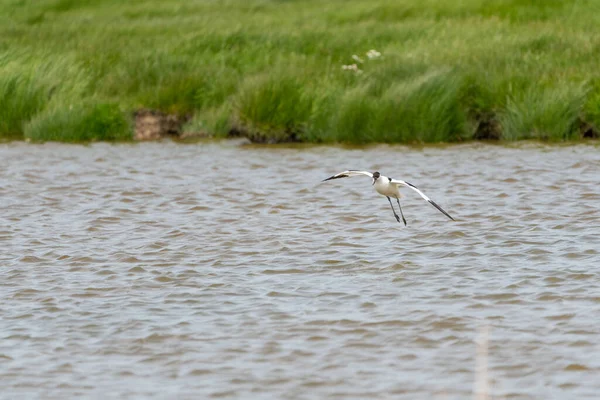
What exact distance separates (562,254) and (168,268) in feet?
9.81

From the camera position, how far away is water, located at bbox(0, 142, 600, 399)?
6.22m

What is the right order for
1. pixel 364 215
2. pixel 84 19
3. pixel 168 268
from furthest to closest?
1. pixel 84 19
2. pixel 364 215
3. pixel 168 268

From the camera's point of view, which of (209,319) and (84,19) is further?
(84,19)

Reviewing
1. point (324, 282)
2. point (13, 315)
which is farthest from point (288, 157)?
point (13, 315)

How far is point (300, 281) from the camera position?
27.7 ft

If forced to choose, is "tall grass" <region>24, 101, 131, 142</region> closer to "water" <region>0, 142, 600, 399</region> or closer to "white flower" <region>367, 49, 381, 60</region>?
"water" <region>0, 142, 600, 399</region>

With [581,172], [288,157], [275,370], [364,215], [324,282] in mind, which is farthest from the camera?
[288,157]

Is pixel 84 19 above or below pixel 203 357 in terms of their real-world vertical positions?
above

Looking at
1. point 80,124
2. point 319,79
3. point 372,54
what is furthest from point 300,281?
point 372,54

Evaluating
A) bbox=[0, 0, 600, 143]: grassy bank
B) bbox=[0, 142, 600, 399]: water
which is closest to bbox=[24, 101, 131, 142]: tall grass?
bbox=[0, 0, 600, 143]: grassy bank

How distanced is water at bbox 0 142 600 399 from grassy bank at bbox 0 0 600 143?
1.34 meters

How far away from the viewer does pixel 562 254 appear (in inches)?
359

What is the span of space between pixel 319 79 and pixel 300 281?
8.88 m

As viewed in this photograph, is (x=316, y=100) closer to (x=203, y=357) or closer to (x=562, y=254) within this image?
(x=562, y=254)
